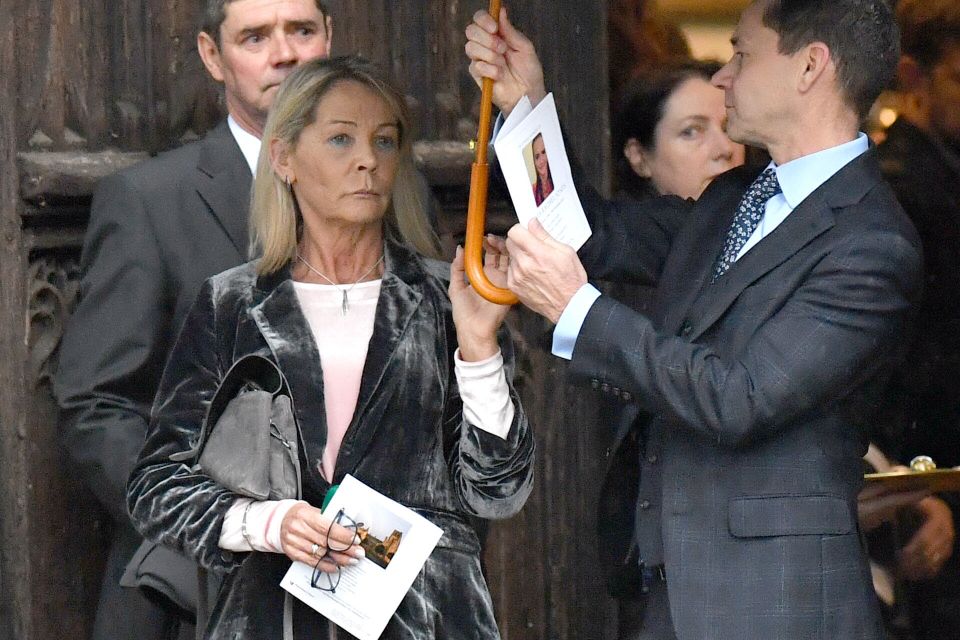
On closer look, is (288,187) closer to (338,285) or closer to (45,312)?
(338,285)

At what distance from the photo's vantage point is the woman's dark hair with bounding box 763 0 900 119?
3338 mm

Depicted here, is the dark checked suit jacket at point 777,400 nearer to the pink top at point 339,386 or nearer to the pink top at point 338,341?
the pink top at point 339,386

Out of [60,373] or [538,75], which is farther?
[60,373]

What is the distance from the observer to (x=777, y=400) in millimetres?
3145

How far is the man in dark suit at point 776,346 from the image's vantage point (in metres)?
3.19

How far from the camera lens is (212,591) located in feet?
11.5

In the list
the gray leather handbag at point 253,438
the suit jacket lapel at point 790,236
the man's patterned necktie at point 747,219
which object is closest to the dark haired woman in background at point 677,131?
the man's patterned necktie at point 747,219

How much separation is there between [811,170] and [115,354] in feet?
5.19

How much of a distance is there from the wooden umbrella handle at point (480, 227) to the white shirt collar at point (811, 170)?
1.89 feet

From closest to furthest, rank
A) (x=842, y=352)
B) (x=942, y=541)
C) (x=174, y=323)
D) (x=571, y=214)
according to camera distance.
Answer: (x=842, y=352) → (x=571, y=214) → (x=174, y=323) → (x=942, y=541)

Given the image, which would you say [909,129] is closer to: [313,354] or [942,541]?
[942,541]

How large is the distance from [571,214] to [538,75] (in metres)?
0.32

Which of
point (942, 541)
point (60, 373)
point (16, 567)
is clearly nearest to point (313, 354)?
point (60, 373)

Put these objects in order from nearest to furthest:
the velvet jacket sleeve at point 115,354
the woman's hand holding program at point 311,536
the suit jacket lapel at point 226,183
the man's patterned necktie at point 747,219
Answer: the woman's hand holding program at point 311,536
the man's patterned necktie at point 747,219
the velvet jacket sleeve at point 115,354
the suit jacket lapel at point 226,183
